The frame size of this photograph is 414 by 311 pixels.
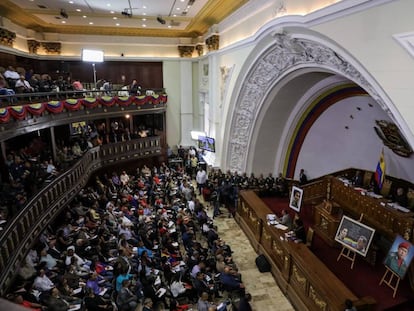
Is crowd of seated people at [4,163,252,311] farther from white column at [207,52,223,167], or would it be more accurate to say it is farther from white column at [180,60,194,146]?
white column at [180,60,194,146]

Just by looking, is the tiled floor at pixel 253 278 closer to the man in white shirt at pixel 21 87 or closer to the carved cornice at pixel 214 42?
the man in white shirt at pixel 21 87

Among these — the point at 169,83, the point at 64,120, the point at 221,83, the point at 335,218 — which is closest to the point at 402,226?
the point at 335,218

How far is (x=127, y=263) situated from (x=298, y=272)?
372 cm

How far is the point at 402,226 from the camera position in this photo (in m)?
7.46

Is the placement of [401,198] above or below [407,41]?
below

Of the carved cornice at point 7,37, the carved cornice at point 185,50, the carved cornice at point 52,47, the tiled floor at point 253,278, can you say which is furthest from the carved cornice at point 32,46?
the tiled floor at point 253,278

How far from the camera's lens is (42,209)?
306 inches

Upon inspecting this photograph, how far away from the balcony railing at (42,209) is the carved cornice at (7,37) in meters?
5.75

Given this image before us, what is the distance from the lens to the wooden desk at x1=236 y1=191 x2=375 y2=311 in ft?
19.2

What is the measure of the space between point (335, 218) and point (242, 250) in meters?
2.73

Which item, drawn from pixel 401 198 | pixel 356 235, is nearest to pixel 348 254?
pixel 356 235

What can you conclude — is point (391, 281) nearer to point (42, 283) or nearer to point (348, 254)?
point (348, 254)

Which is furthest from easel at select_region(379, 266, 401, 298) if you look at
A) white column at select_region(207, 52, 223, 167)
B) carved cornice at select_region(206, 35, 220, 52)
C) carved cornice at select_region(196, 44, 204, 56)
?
carved cornice at select_region(196, 44, 204, 56)

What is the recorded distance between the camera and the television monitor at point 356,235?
6973mm
